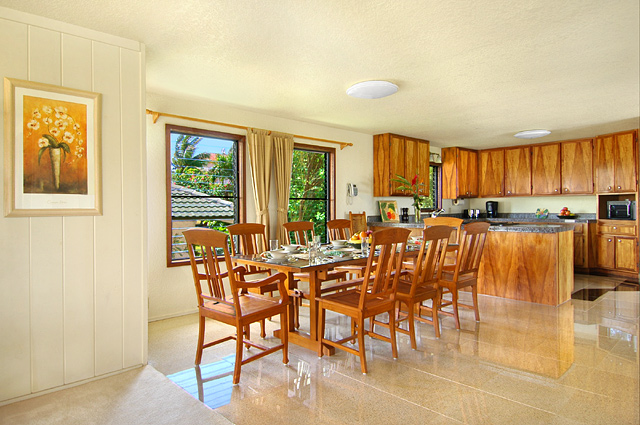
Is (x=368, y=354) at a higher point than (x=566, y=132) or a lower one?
lower

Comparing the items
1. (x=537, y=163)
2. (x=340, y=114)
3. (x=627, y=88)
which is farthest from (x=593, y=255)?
(x=340, y=114)

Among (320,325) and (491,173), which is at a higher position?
(491,173)

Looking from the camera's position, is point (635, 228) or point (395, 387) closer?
point (395, 387)

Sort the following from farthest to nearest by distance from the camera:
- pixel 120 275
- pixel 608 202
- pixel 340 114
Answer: pixel 608 202
pixel 340 114
pixel 120 275

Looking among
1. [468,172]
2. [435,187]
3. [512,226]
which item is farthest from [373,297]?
[468,172]

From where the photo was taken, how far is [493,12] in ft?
7.53

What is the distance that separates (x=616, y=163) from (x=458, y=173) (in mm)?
2464

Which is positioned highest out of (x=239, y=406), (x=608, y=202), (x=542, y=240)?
(x=608, y=202)

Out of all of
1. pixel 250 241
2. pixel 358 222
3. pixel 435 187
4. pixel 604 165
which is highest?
pixel 604 165

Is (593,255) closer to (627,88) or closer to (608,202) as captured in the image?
(608,202)

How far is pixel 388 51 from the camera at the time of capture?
2.85m

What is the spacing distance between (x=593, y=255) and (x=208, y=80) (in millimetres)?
6559

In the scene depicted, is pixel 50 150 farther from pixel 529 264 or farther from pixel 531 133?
pixel 531 133

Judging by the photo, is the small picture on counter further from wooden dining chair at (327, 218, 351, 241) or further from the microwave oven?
the microwave oven
